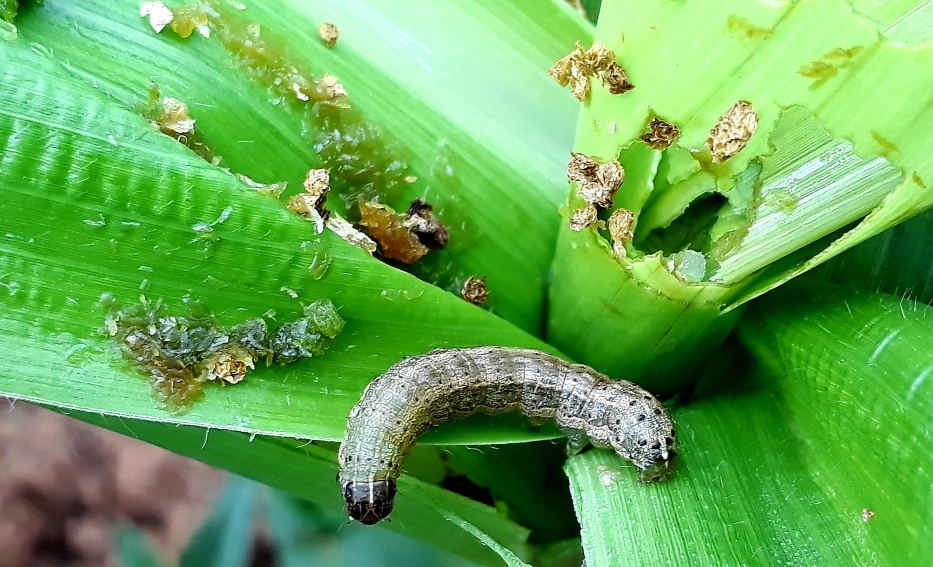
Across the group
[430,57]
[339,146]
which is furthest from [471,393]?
[430,57]

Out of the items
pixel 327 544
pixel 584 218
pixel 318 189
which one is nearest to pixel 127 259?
pixel 318 189

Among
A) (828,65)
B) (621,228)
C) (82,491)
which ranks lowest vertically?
(82,491)

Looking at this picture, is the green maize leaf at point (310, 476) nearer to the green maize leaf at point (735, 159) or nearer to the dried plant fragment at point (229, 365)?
the dried plant fragment at point (229, 365)

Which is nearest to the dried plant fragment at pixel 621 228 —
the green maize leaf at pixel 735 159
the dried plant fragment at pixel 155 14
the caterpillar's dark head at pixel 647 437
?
the green maize leaf at pixel 735 159

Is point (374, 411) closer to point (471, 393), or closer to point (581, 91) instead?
point (471, 393)

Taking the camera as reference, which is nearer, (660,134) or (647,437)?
(660,134)

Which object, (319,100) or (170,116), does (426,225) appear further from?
(170,116)
